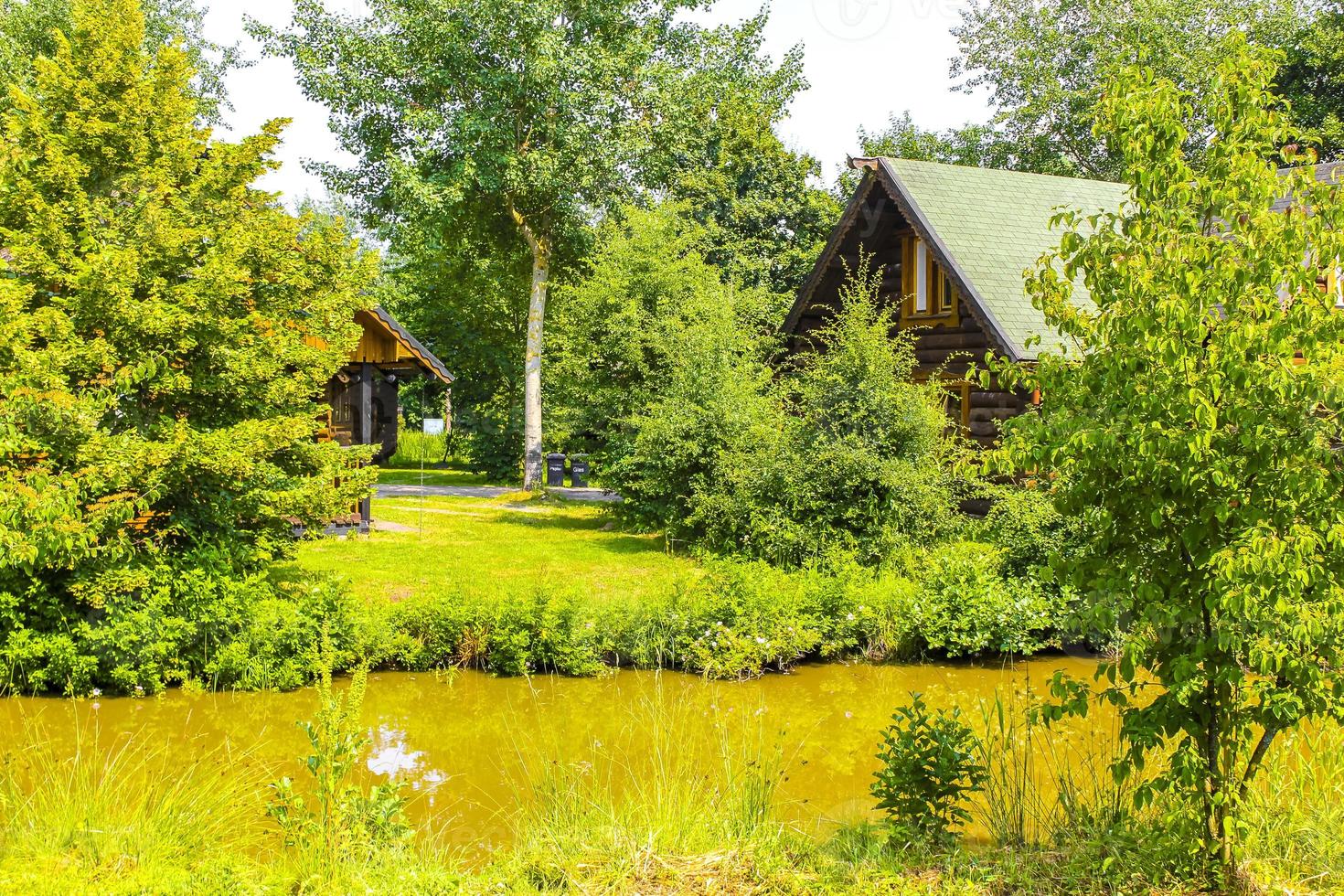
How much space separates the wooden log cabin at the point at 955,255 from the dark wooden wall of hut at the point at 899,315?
21 mm

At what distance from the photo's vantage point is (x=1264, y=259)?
4.67 meters

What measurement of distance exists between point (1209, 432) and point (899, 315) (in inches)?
661

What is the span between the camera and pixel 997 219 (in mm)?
20328

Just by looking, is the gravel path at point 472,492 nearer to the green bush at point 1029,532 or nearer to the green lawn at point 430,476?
the green lawn at point 430,476

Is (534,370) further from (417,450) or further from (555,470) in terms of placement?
(417,450)

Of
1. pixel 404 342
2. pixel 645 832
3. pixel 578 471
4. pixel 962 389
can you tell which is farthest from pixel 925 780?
pixel 578 471

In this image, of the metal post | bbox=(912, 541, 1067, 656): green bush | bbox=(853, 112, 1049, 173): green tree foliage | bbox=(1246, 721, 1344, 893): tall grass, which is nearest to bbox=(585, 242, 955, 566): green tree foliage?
bbox=(912, 541, 1067, 656): green bush

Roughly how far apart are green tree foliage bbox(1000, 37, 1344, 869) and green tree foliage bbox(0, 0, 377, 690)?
26.3 ft

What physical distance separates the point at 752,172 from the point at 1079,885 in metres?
31.4

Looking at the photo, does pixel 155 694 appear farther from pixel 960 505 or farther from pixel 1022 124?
pixel 1022 124

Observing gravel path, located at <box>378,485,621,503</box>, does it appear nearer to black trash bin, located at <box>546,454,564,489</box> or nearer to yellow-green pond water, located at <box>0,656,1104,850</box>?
black trash bin, located at <box>546,454,564,489</box>

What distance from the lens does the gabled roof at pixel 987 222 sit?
17984 millimetres

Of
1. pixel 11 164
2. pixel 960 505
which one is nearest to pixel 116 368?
pixel 11 164

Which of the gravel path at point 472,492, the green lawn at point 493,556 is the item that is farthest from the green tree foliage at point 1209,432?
the gravel path at point 472,492
